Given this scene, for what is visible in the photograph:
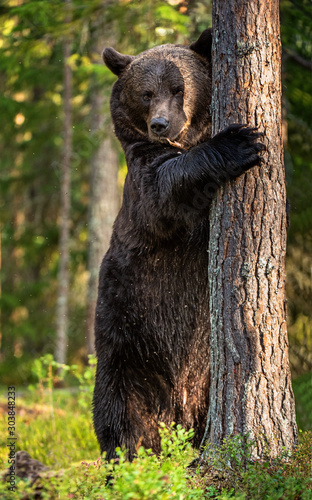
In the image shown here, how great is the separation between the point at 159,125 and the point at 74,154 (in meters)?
7.55

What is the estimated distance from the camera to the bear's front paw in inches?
142

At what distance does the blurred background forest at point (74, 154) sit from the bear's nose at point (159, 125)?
1988 millimetres

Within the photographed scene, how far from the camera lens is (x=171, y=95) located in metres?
4.68

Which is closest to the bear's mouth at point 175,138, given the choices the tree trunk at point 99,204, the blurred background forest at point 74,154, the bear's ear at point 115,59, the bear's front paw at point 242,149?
the bear's front paw at point 242,149

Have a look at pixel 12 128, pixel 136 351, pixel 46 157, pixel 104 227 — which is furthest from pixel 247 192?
pixel 46 157

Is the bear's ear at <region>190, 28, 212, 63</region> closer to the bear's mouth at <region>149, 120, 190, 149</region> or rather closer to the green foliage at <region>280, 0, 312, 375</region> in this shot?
the bear's mouth at <region>149, 120, 190, 149</region>

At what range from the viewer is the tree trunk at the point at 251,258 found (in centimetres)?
347

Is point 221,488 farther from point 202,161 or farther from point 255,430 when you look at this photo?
point 202,161

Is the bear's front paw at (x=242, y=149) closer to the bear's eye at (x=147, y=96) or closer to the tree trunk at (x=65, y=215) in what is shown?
A: the bear's eye at (x=147, y=96)

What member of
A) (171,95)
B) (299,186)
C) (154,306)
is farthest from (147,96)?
(299,186)

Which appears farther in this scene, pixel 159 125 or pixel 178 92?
pixel 178 92

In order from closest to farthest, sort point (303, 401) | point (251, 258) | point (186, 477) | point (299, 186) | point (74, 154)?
point (186, 477) → point (251, 258) → point (303, 401) → point (299, 186) → point (74, 154)

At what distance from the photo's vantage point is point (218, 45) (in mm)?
3773

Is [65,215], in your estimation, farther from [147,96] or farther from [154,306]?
[154,306]
